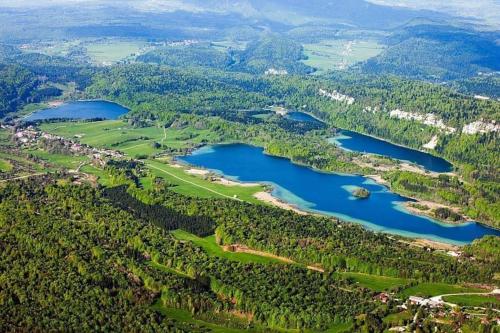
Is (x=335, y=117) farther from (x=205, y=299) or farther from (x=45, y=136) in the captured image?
(x=205, y=299)

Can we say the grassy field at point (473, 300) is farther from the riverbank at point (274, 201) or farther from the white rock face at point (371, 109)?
the white rock face at point (371, 109)

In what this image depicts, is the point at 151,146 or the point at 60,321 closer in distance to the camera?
the point at 60,321

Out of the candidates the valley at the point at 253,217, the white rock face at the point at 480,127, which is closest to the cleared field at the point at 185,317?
the valley at the point at 253,217

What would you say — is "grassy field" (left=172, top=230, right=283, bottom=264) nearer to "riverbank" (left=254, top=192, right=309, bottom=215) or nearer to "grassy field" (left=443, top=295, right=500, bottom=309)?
"riverbank" (left=254, top=192, right=309, bottom=215)

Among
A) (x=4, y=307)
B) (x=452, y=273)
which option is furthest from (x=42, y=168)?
(x=452, y=273)

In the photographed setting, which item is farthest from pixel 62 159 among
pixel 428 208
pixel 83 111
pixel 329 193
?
pixel 428 208
